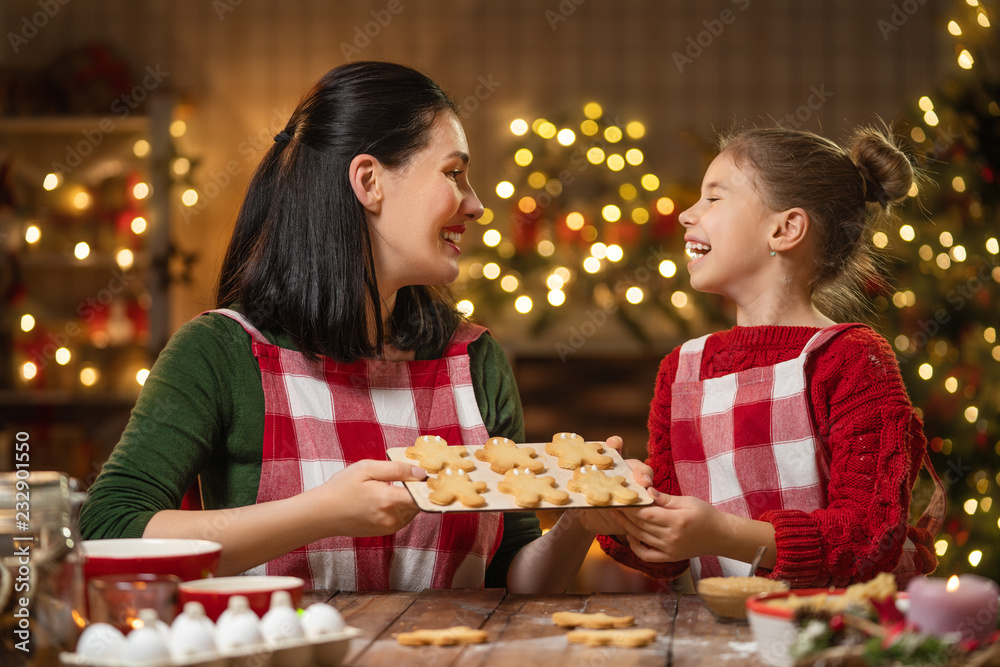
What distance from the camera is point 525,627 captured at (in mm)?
1064

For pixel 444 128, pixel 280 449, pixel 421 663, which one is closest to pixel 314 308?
pixel 280 449

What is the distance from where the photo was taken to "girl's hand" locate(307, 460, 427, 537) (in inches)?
46.2

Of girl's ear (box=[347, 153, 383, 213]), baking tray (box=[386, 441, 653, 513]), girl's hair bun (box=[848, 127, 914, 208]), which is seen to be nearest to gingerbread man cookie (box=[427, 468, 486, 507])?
baking tray (box=[386, 441, 653, 513])

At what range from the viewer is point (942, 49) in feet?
14.5

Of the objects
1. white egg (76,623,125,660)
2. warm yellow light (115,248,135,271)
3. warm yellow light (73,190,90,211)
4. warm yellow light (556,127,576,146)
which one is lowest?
white egg (76,623,125,660)

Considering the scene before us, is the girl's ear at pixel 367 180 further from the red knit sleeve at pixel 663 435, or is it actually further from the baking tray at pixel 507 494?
the red knit sleeve at pixel 663 435

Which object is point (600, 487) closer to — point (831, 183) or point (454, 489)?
point (454, 489)

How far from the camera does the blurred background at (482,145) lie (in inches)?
161

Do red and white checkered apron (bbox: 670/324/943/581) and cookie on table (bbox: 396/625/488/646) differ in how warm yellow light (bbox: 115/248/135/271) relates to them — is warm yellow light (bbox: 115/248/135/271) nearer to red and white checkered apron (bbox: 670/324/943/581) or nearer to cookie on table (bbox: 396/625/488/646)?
red and white checkered apron (bbox: 670/324/943/581)

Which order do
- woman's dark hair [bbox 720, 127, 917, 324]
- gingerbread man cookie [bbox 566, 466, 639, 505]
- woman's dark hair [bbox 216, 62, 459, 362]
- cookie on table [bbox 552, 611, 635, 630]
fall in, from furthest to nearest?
woman's dark hair [bbox 720, 127, 917, 324] → woman's dark hair [bbox 216, 62, 459, 362] → gingerbread man cookie [bbox 566, 466, 639, 505] → cookie on table [bbox 552, 611, 635, 630]

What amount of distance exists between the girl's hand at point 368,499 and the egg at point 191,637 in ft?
1.21

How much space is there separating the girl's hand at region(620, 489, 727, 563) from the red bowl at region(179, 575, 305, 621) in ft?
1.61

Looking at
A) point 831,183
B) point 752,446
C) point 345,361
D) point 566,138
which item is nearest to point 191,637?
point 345,361

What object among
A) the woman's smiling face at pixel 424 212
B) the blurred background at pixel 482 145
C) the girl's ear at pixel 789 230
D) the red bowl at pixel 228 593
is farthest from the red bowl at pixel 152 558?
the blurred background at pixel 482 145
